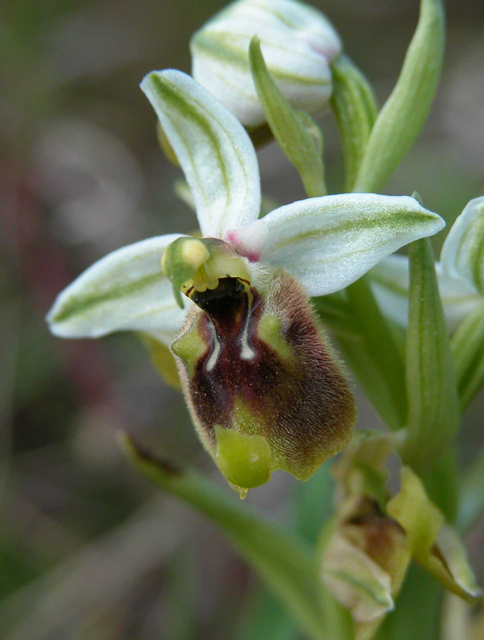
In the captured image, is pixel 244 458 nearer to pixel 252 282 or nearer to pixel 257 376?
pixel 257 376

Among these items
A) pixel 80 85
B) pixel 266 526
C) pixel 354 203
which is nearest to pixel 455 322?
pixel 354 203

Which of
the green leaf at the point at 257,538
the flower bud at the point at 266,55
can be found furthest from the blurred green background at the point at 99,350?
the flower bud at the point at 266,55

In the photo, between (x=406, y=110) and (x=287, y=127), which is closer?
(x=287, y=127)

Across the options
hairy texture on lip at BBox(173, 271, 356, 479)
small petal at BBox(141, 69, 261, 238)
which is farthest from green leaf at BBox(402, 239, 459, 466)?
small petal at BBox(141, 69, 261, 238)

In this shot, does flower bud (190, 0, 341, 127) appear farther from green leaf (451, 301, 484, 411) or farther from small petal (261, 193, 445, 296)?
green leaf (451, 301, 484, 411)

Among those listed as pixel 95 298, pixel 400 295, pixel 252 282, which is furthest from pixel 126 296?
pixel 400 295
